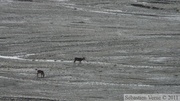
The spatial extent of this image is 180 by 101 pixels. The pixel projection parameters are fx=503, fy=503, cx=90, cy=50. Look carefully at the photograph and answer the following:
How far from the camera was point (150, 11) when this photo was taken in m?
29.3

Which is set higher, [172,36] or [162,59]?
[172,36]

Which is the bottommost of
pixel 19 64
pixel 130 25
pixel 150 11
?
pixel 19 64

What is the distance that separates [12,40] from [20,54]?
2199mm

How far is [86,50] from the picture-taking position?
19.8m

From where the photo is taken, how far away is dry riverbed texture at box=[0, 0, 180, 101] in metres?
15.5

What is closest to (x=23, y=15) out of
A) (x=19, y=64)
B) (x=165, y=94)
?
(x=19, y=64)

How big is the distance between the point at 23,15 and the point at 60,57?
26.3 ft

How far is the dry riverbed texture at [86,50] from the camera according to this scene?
15473 mm

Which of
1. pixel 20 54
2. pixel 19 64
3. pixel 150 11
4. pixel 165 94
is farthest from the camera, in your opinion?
pixel 150 11

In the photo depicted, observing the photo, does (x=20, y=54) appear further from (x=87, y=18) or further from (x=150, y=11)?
(x=150, y=11)

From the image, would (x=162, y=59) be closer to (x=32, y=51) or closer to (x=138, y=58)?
(x=138, y=58)

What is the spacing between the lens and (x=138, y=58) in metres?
18.9

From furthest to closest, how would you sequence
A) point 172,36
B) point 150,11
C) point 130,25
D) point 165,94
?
1. point 150,11
2. point 130,25
3. point 172,36
4. point 165,94

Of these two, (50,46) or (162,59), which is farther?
(50,46)
